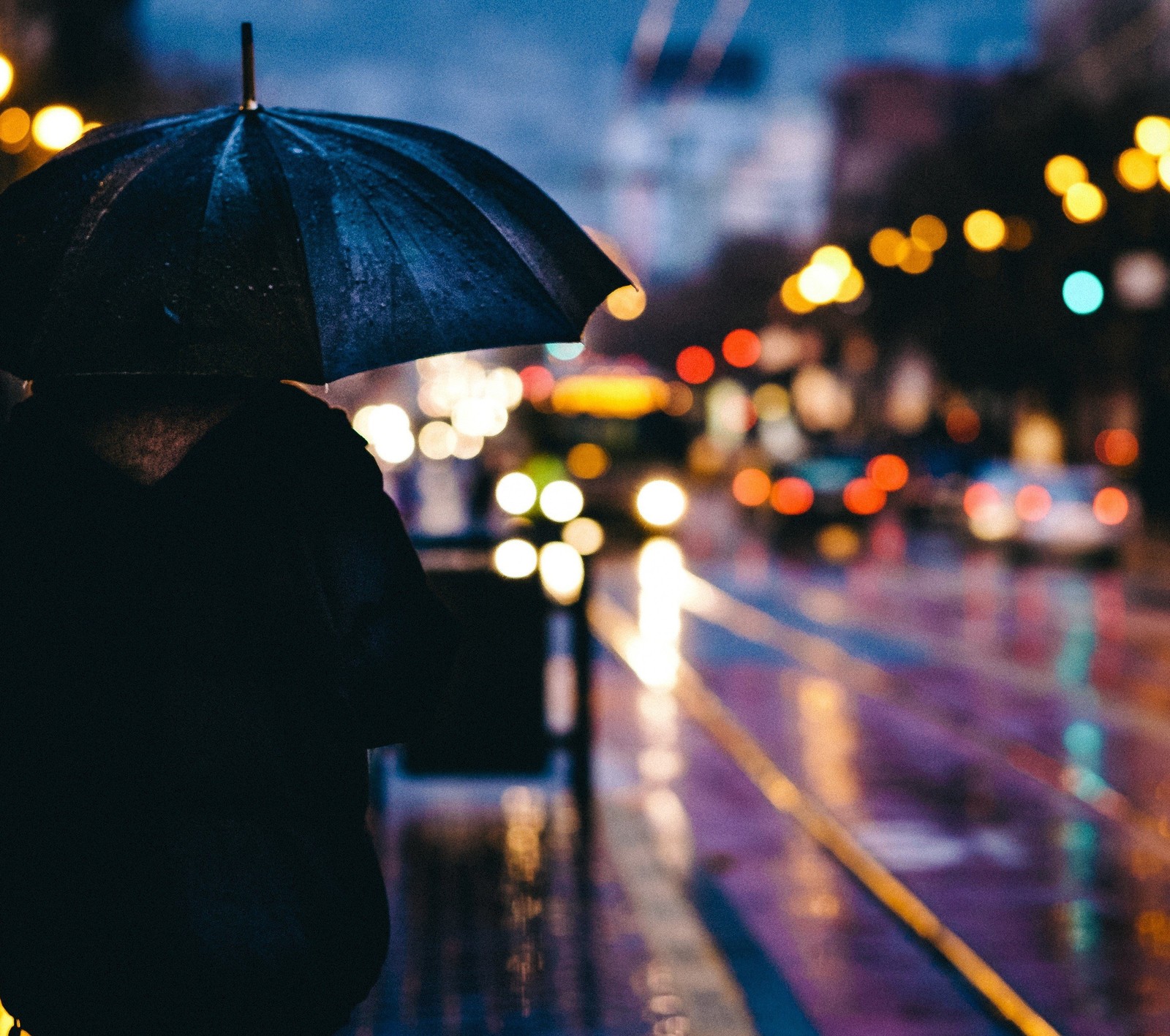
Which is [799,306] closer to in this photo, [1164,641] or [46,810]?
[1164,641]

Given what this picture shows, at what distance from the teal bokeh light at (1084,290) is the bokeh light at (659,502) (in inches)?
358

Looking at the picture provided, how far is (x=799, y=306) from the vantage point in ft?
126

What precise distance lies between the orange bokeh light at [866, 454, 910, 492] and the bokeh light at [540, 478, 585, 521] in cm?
750

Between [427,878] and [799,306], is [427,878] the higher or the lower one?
the lower one

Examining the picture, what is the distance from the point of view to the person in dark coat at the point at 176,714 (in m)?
2.62

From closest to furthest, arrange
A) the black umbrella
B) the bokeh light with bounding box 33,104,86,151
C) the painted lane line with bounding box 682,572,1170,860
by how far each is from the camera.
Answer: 1. the black umbrella
2. the painted lane line with bounding box 682,572,1170,860
3. the bokeh light with bounding box 33,104,86,151

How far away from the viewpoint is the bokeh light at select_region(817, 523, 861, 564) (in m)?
26.6

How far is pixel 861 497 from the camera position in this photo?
→ 2923 centimetres

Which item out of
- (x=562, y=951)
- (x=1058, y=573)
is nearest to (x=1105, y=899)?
(x=562, y=951)

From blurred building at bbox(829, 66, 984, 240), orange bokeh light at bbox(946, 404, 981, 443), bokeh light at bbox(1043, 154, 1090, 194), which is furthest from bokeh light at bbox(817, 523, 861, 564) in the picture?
blurred building at bbox(829, 66, 984, 240)

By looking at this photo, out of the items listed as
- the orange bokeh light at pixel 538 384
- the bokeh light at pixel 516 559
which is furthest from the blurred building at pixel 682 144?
the bokeh light at pixel 516 559

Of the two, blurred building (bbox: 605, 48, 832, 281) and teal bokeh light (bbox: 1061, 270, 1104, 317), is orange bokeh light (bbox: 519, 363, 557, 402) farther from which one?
blurred building (bbox: 605, 48, 832, 281)

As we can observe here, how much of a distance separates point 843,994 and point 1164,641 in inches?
434

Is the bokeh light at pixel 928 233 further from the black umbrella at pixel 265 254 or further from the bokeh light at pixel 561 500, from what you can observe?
the black umbrella at pixel 265 254
